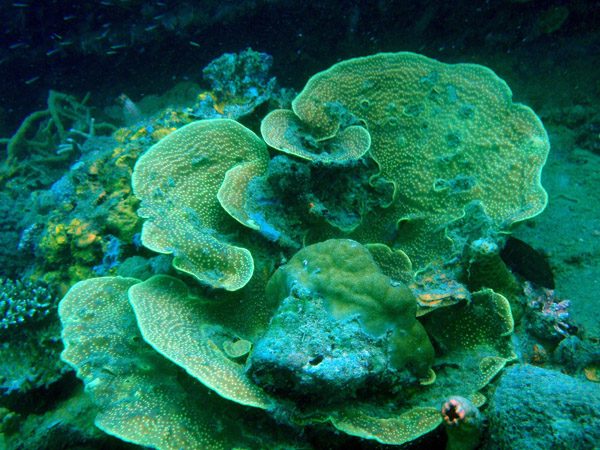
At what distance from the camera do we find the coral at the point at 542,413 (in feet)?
5.48

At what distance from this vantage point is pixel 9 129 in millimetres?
10289

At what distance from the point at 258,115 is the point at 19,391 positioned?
4.08 metres

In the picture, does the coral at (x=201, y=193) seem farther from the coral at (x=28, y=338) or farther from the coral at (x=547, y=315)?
the coral at (x=547, y=315)

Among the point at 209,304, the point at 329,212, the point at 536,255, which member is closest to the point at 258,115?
the point at 329,212

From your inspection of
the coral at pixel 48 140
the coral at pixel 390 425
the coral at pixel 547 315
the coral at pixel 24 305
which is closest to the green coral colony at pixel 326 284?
the coral at pixel 390 425

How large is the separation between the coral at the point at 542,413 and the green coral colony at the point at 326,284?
11.2 inches

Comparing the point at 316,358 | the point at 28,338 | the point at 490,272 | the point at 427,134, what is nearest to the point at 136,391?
the point at 316,358

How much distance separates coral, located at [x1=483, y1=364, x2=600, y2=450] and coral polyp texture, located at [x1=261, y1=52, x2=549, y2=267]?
1.36 metres

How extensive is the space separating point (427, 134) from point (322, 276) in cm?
220

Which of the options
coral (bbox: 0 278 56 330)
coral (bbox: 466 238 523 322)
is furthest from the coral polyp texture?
coral (bbox: 0 278 56 330)

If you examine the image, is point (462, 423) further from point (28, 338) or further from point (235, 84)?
point (28, 338)

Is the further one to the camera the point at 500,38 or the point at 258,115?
the point at 500,38

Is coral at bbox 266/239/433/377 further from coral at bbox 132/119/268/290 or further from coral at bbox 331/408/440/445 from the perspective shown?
coral at bbox 132/119/268/290

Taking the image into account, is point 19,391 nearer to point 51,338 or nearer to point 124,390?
point 51,338
